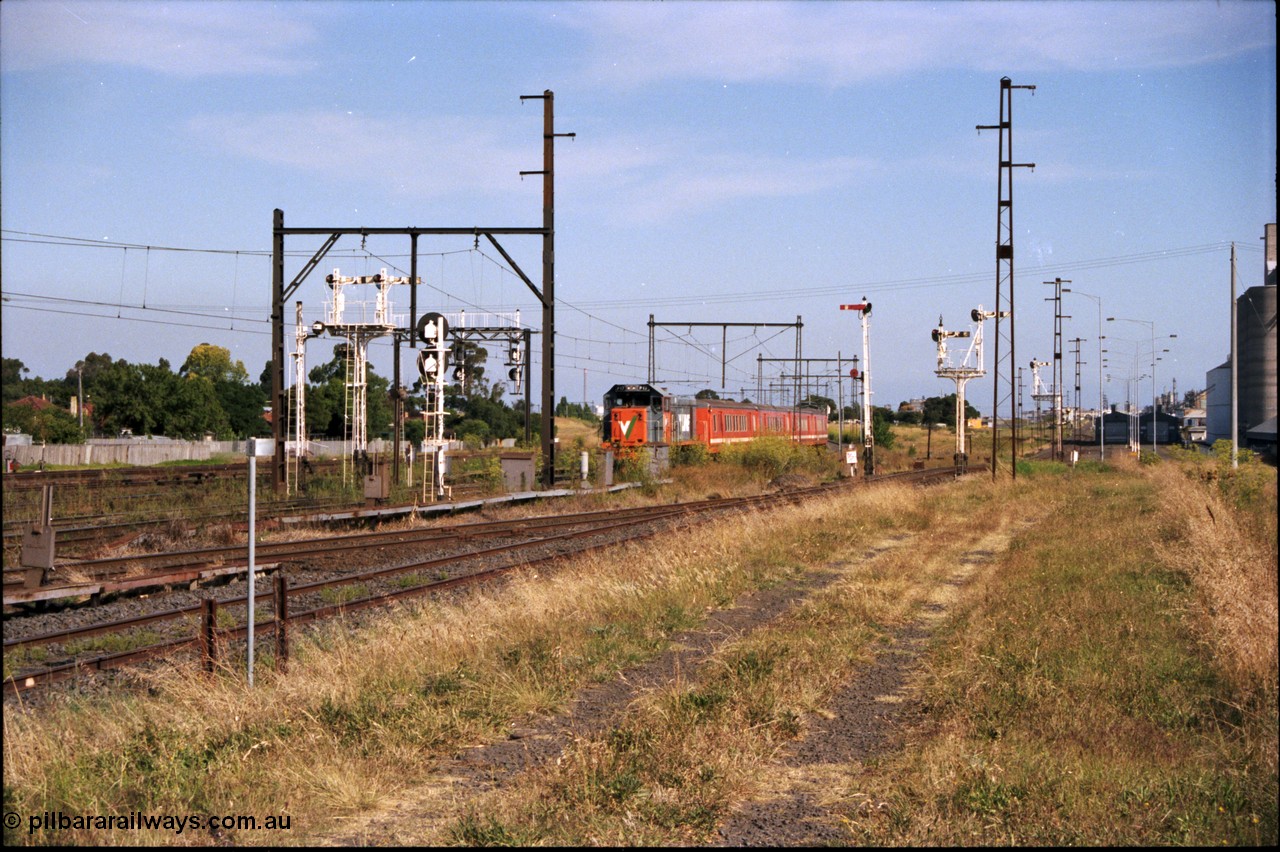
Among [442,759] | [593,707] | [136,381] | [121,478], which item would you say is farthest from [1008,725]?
[136,381]

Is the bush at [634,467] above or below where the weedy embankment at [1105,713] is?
above

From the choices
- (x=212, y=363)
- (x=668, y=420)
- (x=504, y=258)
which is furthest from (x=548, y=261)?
(x=212, y=363)

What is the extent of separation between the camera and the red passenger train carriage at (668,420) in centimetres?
4122

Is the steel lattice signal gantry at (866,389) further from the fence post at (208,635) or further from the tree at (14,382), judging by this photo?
the tree at (14,382)

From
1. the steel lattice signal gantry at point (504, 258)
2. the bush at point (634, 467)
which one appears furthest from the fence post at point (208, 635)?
the bush at point (634, 467)

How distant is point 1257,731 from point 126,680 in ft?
29.3

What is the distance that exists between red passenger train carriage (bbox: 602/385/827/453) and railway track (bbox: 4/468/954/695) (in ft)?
41.0

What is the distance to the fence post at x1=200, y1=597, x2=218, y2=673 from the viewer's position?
8977 mm

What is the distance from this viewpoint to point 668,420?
4225 centimetres

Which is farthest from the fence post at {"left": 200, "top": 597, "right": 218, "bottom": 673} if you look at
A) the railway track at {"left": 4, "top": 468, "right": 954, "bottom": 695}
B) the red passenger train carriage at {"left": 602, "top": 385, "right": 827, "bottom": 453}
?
the red passenger train carriage at {"left": 602, "top": 385, "right": 827, "bottom": 453}

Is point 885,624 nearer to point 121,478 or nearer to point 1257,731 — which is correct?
point 1257,731

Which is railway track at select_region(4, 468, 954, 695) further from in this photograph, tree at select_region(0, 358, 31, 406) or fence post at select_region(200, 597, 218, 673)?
tree at select_region(0, 358, 31, 406)

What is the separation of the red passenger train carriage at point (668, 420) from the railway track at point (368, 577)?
41.0 ft

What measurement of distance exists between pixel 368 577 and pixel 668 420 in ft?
90.2
